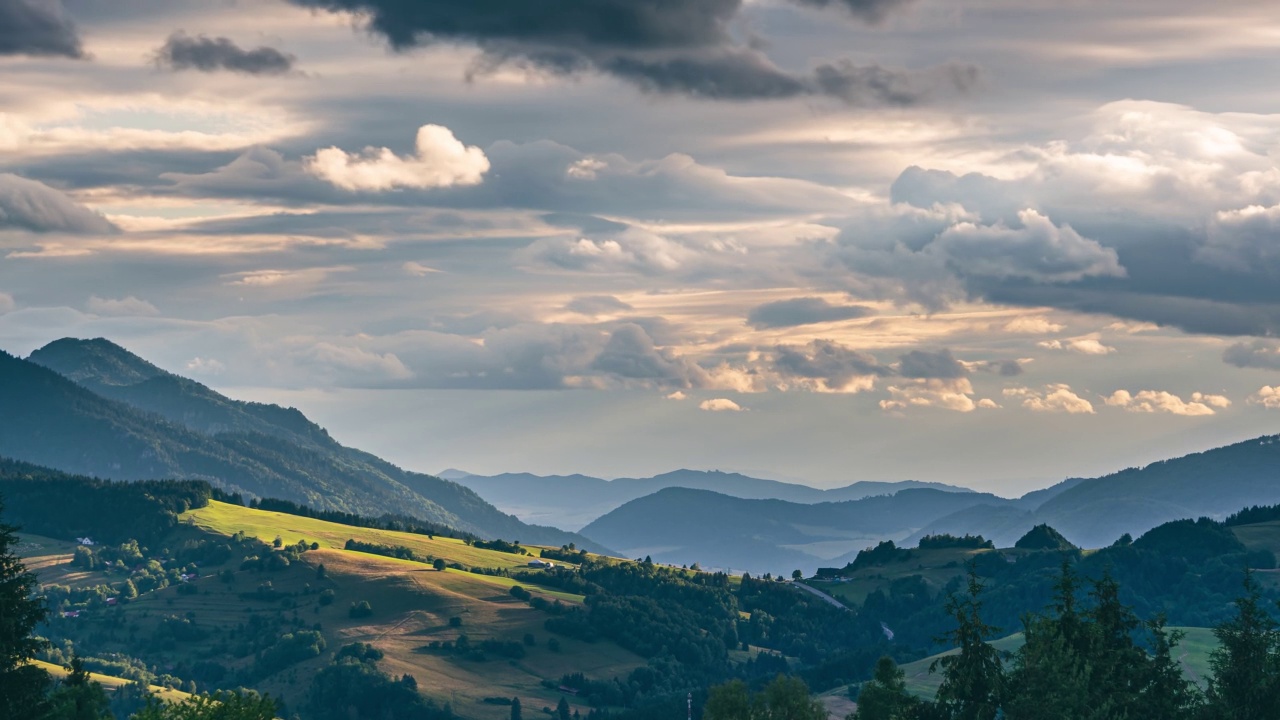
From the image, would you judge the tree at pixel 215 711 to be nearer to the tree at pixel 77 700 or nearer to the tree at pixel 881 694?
the tree at pixel 77 700

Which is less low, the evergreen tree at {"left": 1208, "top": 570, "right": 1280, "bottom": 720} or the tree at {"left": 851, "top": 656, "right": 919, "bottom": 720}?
the evergreen tree at {"left": 1208, "top": 570, "right": 1280, "bottom": 720}

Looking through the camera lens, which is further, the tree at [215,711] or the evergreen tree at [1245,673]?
the tree at [215,711]

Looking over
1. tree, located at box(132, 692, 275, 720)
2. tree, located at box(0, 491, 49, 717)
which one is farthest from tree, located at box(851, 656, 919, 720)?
tree, located at box(0, 491, 49, 717)

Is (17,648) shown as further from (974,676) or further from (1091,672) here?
(1091,672)

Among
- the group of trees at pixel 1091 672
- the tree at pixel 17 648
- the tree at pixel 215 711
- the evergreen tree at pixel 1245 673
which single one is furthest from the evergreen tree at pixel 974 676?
the tree at pixel 17 648

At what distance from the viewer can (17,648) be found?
109m

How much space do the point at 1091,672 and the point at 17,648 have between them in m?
78.1

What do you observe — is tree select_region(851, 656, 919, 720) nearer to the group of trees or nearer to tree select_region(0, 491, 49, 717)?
the group of trees

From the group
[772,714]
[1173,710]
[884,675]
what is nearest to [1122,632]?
[1173,710]

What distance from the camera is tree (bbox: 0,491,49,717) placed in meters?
108

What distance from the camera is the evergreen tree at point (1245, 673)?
108m

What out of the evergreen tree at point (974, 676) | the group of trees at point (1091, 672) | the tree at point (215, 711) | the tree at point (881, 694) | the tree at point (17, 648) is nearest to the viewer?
the group of trees at point (1091, 672)

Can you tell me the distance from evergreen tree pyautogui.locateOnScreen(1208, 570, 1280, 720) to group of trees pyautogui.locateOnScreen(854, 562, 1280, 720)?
73mm

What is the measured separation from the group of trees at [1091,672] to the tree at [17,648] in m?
63.7
